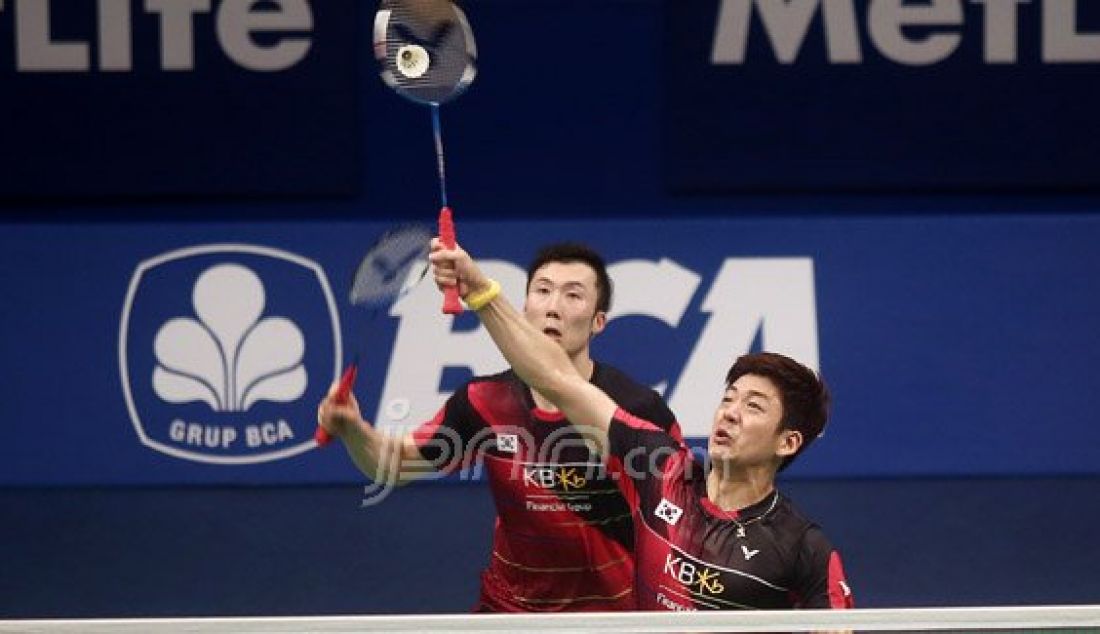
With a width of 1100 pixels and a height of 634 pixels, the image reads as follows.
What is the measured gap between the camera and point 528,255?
21.5 feet

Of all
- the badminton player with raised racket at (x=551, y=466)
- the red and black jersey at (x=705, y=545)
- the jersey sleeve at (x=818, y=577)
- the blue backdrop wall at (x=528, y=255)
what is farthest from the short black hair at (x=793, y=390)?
the blue backdrop wall at (x=528, y=255)

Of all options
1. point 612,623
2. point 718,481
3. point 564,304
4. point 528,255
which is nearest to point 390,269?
point 564,304

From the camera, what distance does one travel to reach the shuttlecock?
4.83 m

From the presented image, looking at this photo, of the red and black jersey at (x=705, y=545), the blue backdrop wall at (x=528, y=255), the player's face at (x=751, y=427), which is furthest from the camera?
the blue backdrop wall at (x=528, y=255)

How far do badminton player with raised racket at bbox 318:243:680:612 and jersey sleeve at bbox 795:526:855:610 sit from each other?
25.5 inches

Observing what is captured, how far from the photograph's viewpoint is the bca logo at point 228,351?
259 inches

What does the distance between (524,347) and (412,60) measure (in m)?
0.68

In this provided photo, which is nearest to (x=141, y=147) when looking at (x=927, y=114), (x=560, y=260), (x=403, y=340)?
(x=403, y=340)

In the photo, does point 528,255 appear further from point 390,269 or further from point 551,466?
point 390,269

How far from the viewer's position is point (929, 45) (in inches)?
259

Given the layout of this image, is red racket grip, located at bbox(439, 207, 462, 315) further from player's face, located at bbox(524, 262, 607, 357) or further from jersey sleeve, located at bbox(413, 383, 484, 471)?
jersey sleeve, located at bbox(413, 383, 484, 471)

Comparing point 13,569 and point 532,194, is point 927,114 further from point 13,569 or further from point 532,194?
point 13,569

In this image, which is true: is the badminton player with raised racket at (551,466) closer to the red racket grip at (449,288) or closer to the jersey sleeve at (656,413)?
the jersey sleeve at (656,413)

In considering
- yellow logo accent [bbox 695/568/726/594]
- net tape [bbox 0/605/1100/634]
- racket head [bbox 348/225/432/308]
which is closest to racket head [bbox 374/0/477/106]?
racket head [bbox 348/225/432/308]
